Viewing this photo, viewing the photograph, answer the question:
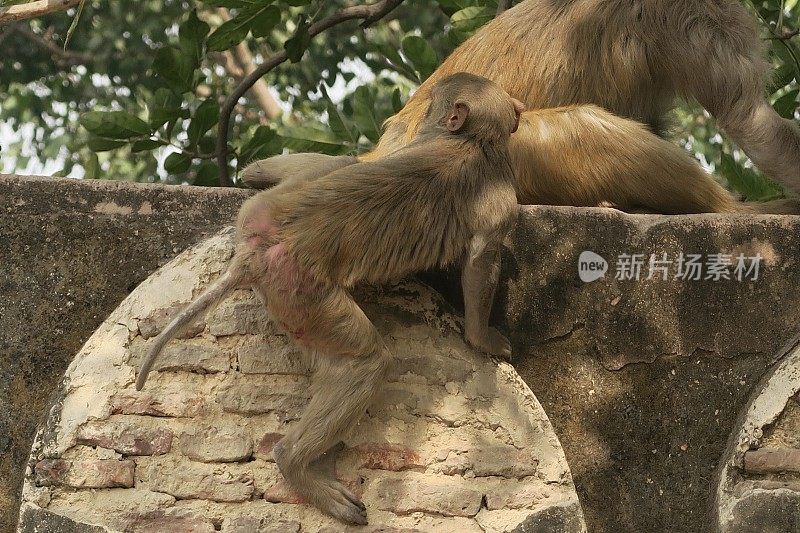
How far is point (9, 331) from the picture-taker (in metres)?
3.52

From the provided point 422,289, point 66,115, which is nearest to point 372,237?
point 422,289

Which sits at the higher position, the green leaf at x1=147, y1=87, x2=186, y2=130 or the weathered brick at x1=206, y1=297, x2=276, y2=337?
the green leaf at x1=147, y1=87, x2=186, y2=130

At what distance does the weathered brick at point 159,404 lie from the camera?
338 centimetres

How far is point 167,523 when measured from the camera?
3293 mm

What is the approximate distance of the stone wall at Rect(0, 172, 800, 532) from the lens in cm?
356

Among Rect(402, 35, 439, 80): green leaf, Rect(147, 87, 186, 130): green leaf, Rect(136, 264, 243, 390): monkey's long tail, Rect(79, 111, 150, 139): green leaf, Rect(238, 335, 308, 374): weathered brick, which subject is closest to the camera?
Rect(136, 264, 243, 390): monkey's long tail

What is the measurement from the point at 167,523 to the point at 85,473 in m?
0.28

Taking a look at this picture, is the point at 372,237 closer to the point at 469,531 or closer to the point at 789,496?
Result: the point at 469,531

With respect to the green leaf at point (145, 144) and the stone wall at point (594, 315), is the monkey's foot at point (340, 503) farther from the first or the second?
the green leaf at point (145, 144)

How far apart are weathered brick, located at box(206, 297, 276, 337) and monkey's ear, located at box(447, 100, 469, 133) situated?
840 millimetres

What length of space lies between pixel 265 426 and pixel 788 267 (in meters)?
1.78

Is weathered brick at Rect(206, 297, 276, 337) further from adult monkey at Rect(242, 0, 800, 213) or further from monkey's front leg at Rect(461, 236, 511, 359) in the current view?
adult monkey at Rect(242, 0, 800, 213)

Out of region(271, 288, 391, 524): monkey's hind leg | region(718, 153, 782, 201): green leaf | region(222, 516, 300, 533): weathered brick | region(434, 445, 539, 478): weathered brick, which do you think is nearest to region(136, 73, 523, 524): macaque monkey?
region(271, 288, 391, 524): monkey's hind leg

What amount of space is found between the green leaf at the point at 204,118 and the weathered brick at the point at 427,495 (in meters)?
2.77
